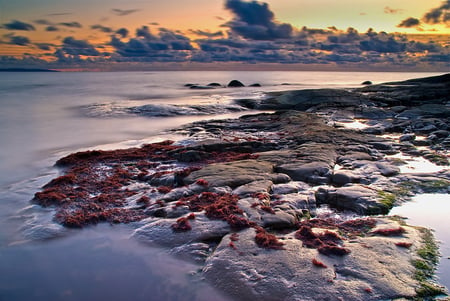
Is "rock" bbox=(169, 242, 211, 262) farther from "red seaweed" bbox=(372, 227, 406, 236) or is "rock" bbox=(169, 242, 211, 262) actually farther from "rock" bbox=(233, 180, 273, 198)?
"red seaweed" bbox=(372, 227, 406, 236)

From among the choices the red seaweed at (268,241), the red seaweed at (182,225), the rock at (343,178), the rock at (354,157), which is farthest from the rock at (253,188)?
the rock at (354,157)

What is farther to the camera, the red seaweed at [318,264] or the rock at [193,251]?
the rock at [193,251]

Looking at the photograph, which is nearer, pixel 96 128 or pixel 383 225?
pixel 383 225

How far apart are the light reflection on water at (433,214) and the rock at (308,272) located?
870 millimetres

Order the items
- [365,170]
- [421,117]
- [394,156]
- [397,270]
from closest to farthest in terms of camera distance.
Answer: [397,270]
[365,170]
[394,156]
[421,117]

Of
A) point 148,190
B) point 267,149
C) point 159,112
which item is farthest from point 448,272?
point 159,112

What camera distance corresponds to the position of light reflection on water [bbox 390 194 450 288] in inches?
318

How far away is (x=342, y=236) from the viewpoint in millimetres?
8172

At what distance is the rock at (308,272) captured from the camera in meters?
6.03

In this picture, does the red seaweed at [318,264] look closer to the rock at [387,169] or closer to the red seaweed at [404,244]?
the red seaweed at [404,244]

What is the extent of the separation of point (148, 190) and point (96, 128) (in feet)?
59.9

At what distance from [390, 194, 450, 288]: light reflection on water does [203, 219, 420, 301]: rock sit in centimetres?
87

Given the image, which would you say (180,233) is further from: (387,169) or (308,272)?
(387,169)

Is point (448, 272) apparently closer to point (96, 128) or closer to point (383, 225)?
point (383, 225)
